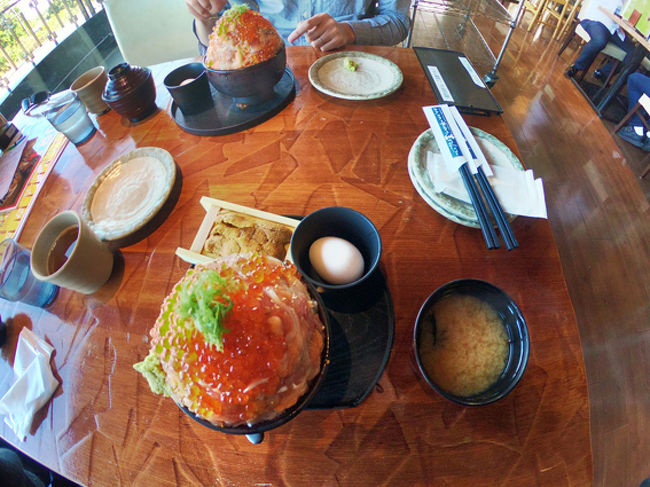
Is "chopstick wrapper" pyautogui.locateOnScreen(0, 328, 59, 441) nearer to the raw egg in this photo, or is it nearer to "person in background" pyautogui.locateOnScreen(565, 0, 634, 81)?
the raw egg

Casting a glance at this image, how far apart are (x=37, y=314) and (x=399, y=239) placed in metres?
1.09

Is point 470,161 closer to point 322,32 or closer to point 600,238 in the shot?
point 322,32

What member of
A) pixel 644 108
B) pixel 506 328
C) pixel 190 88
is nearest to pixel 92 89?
pixel 190 88

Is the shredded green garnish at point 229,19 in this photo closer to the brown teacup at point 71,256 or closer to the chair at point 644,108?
the brown teacup at point 71,256

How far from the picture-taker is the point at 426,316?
730 millimetres

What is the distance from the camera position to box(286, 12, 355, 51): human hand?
1483 millimetres

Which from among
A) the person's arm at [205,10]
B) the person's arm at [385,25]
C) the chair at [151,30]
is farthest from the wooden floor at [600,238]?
the chair at [151,30]

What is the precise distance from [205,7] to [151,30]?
859 mm

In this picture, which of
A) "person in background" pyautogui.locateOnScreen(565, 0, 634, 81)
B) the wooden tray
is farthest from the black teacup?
"person in background" pyautogui.locateOnScreen(565, 0, 634, 81)

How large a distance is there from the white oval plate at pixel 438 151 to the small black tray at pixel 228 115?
0.62m

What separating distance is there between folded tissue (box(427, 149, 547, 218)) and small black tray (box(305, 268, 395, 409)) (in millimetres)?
362

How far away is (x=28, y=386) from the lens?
775mm

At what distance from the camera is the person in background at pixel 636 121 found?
2.37 m

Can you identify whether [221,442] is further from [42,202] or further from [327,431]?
[42,202]
